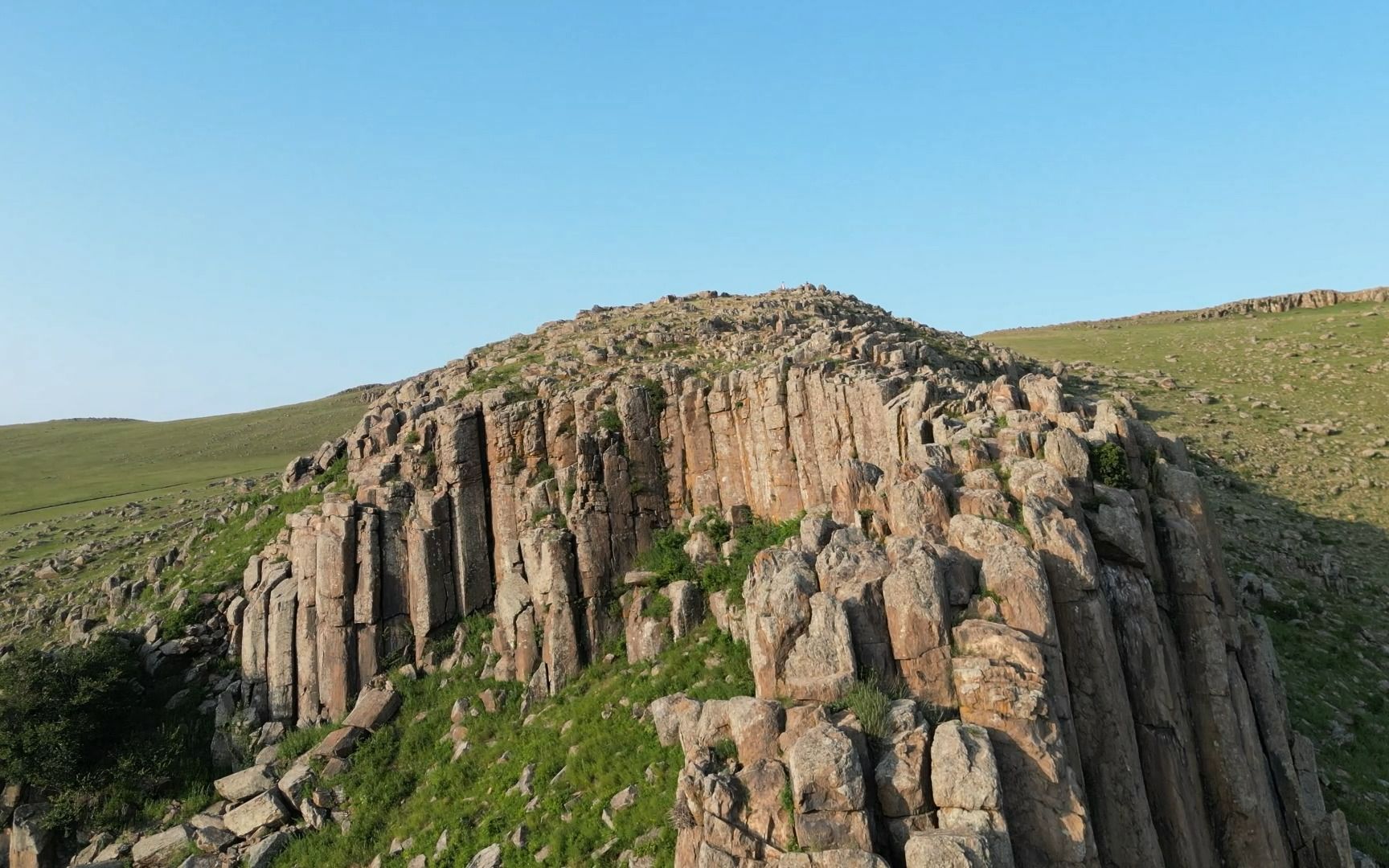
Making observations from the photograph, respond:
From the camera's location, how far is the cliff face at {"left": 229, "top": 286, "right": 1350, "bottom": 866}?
1270 centimetres

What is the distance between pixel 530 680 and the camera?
89.5 ft

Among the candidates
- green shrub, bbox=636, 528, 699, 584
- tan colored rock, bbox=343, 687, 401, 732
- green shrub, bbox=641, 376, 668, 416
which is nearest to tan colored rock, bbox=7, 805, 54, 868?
tan colored rock, bbox=343, 687, 401, 732

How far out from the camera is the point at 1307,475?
4475 centimetres

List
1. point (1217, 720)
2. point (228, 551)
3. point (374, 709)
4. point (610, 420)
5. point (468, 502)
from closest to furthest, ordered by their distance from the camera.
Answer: point (1217, 720) → point (374, 709) → point (468, 502) → point (610, 420) → point (228, 551)

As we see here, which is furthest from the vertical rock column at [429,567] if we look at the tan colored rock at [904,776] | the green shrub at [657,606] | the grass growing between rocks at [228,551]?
the tan colored rock at [904,776]

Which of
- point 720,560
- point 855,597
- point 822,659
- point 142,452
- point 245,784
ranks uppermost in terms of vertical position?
point 142,452

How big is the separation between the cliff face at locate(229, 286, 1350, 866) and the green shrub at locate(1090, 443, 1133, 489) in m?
0.06

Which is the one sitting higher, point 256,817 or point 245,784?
point 245,784

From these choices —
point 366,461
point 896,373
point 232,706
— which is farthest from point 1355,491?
point 232,706

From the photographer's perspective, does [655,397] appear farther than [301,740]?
Yes

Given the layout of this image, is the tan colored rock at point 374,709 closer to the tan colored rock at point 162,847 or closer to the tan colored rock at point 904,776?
the tan colored rock at point 162,847

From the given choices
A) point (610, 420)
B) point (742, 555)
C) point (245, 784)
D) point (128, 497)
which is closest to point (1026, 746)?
point (742, 555)

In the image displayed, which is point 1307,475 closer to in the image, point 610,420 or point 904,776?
point 610,420

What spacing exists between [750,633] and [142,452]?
13104 centimetres
